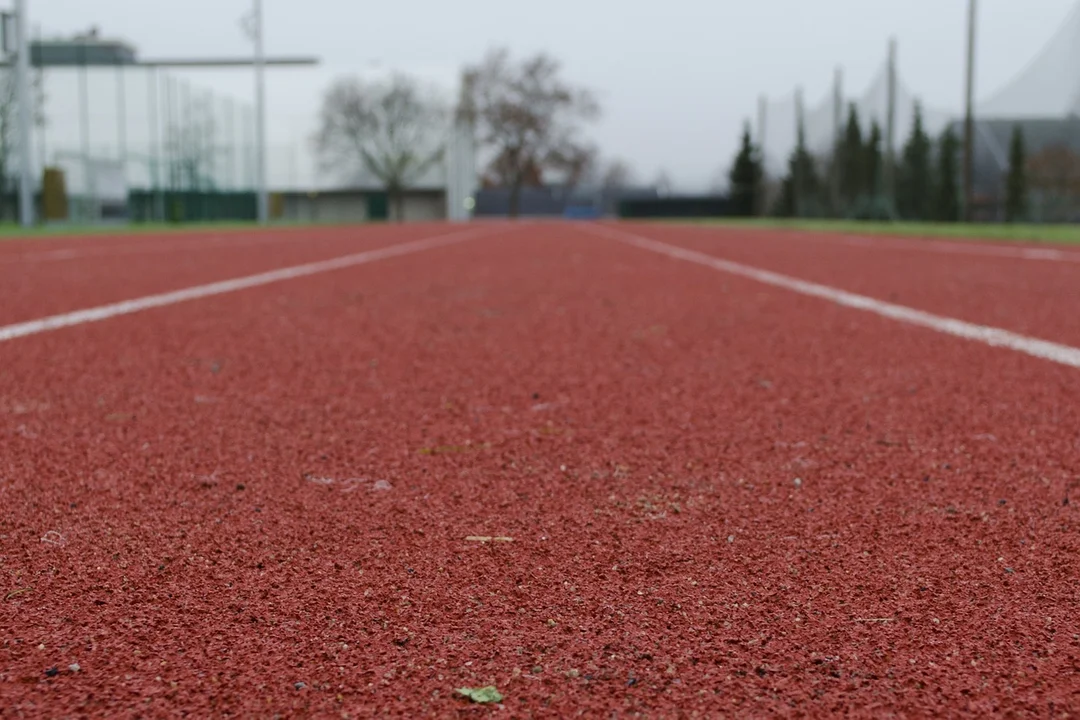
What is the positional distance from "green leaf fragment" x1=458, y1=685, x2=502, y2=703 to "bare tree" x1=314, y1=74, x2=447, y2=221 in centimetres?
5702

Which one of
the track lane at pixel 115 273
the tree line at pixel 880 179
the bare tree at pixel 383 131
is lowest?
the track lane at pixel 115 273

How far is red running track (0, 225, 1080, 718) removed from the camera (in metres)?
1.10

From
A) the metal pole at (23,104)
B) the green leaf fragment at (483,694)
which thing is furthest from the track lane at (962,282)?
the metal pole at (23,104)

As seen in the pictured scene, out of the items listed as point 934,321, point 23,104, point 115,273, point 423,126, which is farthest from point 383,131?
point 934,321

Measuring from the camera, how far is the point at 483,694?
1.07 metres

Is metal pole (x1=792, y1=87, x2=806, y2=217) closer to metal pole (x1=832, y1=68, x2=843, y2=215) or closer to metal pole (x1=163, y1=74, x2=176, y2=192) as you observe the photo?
metal pole (x1=832, y1=68, x2=843, y2=215)

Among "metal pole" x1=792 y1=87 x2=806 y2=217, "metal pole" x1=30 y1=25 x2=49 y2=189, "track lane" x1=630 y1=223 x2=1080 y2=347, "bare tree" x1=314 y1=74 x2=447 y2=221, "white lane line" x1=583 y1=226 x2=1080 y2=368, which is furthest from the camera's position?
"bare tree" x1=314 y1=74 x2=447 y2=221

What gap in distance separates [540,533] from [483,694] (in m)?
0.55

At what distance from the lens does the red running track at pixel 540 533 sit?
3.62 ft

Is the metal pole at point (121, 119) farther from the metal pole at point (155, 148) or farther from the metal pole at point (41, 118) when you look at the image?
the metal pole at point (41, 118)

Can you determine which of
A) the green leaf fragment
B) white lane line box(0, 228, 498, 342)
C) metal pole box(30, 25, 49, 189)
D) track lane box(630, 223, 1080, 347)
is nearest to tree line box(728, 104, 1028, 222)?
track lane box(630, 223, 1080, 347)

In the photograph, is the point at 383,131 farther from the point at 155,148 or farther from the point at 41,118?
the point at 41,118

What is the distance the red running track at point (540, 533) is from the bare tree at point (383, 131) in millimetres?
55237

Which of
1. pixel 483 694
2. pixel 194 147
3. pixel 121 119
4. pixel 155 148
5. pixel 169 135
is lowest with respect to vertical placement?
pixel 483 694
